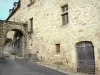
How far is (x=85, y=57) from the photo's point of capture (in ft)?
43.7

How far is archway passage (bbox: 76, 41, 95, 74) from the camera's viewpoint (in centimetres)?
1284

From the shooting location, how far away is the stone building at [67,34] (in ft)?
41.8

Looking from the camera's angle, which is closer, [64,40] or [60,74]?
[60,74]

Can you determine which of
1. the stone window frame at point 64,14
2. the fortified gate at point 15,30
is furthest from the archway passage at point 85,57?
the fortified gate at point 15,30

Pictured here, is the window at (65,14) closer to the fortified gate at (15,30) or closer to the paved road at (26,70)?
the paved road at (26,70)

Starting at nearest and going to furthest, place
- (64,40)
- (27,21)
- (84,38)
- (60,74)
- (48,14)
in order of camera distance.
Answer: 1. (60,74)
2. (84,38)
3. (64,40)
4. (48,14)
5. (27,21)

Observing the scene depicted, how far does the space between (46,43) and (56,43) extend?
1.48m

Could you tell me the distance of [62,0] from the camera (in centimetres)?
1533

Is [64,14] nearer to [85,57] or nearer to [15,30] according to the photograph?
[85,57]

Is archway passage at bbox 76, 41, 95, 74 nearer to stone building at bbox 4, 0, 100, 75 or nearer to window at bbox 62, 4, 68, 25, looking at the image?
stone building at bbox 4, 0, 100, 75

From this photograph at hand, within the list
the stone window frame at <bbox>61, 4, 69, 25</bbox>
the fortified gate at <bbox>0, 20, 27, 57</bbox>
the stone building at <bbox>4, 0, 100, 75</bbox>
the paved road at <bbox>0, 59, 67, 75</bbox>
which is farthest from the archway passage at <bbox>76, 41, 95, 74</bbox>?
the fortified gate at <bbox>0, 20, 27, 57</bbox>

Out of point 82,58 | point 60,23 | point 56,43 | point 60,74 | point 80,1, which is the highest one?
point 80,1

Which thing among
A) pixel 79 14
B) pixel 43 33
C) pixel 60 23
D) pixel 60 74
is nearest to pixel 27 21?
pixel 43 33

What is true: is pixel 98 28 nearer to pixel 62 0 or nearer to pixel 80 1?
pixel 80 1
